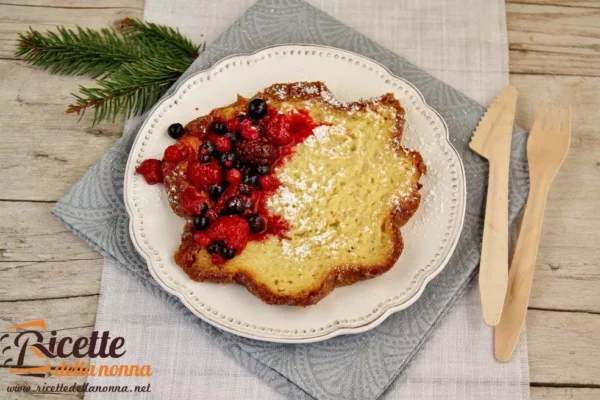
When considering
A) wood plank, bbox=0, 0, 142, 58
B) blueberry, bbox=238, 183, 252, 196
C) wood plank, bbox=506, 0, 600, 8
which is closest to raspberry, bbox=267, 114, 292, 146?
blueberry, bbox=238, 183, 252, 196

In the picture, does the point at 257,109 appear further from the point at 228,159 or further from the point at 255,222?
the point at 255,222

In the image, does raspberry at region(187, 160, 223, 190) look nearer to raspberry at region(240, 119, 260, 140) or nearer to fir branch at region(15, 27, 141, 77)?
raspberry at region(240, 119, 260, 140)

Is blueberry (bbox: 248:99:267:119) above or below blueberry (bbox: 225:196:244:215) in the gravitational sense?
above

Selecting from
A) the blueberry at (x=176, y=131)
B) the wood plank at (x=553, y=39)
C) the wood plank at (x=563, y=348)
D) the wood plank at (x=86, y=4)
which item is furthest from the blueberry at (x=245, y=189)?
the wood plank at (x=553, y=39)

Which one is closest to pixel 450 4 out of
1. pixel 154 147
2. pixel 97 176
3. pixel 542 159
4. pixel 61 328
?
pixel 542 159

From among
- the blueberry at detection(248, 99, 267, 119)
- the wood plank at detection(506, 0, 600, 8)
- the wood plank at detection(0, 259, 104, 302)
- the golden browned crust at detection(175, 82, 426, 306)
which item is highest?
the wood plank at detection(506, 0, 600, 8)

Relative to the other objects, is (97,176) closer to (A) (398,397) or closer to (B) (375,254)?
(B) (375,254)
